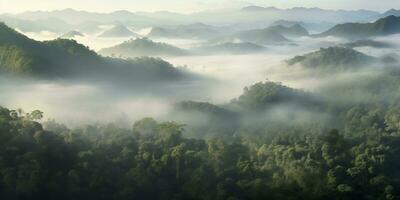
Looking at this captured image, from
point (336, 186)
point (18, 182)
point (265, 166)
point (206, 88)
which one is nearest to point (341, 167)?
point (336, 186)

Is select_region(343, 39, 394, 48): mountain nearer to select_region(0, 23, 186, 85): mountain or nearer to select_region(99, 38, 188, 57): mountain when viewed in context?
select_region(99, 38, 188, 57): mountain

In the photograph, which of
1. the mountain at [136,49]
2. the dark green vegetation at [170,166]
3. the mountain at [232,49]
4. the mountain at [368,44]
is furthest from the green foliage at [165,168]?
the mountain at [232,49]

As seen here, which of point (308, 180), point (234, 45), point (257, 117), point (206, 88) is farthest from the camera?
point (234, 45)

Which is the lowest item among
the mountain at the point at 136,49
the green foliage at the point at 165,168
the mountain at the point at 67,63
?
the green foliage at the point at 165,168

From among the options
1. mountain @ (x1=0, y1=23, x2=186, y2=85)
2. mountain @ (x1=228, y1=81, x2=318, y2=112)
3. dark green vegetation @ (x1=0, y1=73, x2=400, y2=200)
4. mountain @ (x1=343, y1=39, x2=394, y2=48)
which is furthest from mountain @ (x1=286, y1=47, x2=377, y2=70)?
dark green vegetation @ (x1=0, y1=73, x2=400, y2=200)

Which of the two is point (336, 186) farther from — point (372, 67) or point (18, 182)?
point (372, 67)

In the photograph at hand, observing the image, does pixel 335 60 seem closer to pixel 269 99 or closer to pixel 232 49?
pixel 269 99

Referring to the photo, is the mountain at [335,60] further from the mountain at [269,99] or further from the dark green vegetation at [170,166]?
the dark green vegetation at [170,166]
